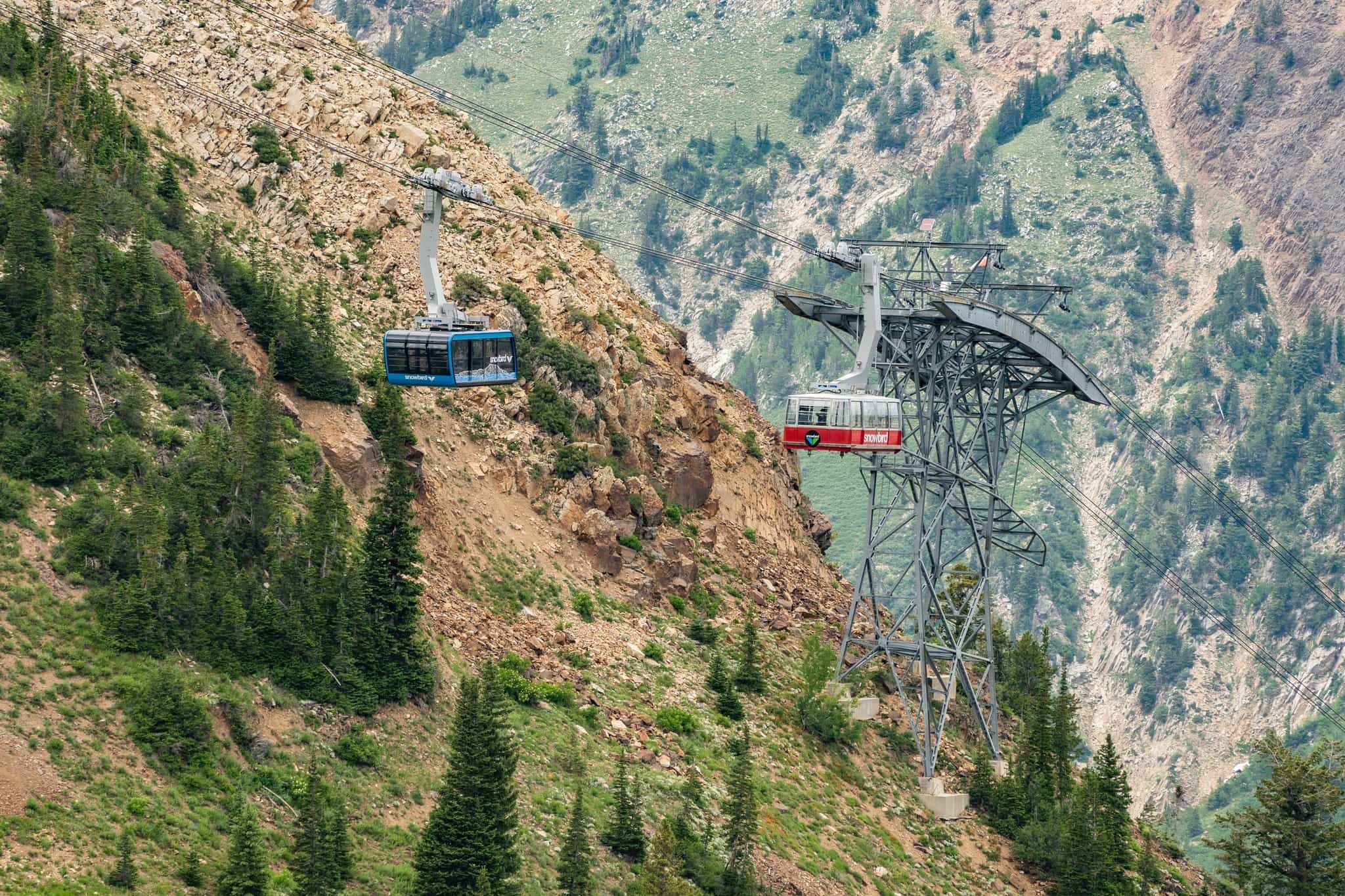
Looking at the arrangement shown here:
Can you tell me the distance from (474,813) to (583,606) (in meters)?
20.0

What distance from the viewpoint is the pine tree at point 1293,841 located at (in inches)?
3031

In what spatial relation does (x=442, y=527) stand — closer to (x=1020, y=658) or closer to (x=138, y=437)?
(x=138, y=437)

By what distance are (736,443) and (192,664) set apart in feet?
124

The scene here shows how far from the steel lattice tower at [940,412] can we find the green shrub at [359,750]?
24.1m

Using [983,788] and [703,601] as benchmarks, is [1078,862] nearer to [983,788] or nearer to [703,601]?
[983,788]

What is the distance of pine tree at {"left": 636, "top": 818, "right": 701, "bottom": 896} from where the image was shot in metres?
55.7

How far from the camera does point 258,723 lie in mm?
56250

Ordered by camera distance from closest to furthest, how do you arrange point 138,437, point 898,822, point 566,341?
1. point 138,437
2. point 898,822
3. point 566,341

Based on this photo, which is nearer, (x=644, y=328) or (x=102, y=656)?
(x=102, y=656)

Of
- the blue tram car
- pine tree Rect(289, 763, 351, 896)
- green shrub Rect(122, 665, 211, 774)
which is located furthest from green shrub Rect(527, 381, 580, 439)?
pine tree Rect(289, 763, 351, 896)

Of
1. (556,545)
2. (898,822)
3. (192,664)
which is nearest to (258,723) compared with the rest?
(192,664)

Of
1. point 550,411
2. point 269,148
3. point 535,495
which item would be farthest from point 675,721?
point 269,148

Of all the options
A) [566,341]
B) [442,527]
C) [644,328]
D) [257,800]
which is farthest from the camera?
[644,328]

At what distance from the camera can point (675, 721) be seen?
68.7 metres
